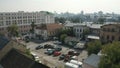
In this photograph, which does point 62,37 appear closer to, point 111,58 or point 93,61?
point 93,61

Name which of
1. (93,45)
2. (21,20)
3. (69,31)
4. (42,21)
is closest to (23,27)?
(21,20)

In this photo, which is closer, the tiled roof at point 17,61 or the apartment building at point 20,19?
the tiled roof at point 17,61

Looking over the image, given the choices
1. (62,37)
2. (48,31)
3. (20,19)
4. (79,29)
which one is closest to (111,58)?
(62,37)

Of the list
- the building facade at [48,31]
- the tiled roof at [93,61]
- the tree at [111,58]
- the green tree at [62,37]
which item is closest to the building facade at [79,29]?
the green tree at [62,37]

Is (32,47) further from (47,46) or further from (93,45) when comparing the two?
(93,45)

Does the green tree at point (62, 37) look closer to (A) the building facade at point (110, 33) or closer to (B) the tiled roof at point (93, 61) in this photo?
(A) the building facade at point (110, 33)

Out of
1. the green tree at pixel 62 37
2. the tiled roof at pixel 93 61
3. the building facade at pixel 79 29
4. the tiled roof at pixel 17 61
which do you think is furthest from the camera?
the building facade at pixel 79 29
